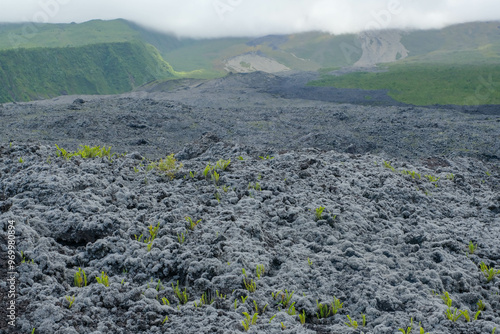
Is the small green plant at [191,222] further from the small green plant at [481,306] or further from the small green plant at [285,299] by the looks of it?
the small green plant at [481,306]

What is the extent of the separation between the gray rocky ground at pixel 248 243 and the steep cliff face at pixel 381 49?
170150 mm

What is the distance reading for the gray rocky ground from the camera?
528 cm

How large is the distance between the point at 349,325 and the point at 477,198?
22.2ft

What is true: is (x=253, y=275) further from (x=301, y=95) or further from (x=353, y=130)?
(x=301, y=95)

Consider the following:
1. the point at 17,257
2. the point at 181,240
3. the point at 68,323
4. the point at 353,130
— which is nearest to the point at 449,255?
the point at 181,240

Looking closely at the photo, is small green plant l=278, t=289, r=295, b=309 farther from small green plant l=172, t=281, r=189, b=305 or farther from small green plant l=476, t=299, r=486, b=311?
small green plant l=476, t=299, r=486, b=311

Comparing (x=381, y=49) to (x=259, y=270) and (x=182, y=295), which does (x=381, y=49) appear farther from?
(x=182, y=295)

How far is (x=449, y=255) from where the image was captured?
23.0ft

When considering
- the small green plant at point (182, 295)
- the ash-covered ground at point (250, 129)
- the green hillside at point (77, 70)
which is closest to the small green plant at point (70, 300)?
the small green plant at point (182, 295)

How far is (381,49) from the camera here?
607 feet

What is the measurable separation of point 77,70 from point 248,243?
4844 inches

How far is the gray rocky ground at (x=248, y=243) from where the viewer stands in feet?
17.3

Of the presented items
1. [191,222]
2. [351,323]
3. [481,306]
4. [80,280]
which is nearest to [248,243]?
[191,222]

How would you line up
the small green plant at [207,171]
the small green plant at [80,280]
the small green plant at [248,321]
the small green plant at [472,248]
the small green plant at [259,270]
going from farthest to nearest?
the small green plant at [207,171], the small green plant at [472,248], the small green plant at [259,270], the small green plant at [80,280], the small green plant at [248,321]
